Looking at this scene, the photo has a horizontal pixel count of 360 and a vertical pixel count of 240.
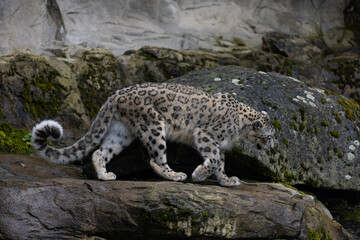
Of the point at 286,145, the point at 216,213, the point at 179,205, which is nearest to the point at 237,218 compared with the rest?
the point at 216,213

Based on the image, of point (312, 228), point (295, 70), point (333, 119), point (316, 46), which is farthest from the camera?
point (316, 46)

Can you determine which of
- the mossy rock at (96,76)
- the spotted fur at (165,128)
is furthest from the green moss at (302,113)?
the mossy rock at (96,76)

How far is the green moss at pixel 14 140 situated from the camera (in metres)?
9.52

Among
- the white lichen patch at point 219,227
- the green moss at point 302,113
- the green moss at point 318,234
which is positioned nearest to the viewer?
the white lichen patch at point 219,227

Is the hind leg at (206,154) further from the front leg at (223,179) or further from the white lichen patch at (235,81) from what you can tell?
the white lichen patch at (235,81)

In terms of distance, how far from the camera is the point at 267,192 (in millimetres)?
7797

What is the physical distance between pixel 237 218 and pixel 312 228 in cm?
120

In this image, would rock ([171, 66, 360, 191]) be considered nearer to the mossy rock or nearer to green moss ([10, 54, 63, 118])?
the mossy rock

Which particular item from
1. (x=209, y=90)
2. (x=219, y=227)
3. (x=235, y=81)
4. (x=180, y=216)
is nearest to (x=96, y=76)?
(x=209, y=90)

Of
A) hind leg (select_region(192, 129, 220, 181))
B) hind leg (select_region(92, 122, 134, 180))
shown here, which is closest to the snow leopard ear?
hind leg (select_region(192, 129, 220, 181))

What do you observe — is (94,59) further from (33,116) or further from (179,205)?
(179,205)

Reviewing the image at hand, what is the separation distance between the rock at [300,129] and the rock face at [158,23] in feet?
11.3

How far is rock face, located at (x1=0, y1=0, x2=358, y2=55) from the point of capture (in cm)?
1141

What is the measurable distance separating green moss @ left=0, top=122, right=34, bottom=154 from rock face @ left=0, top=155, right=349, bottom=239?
284 cm
